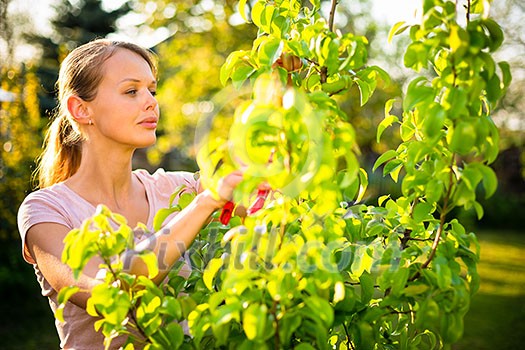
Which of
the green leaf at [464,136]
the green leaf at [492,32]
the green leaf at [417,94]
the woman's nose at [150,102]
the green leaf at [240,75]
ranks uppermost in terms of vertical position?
the green leaf at [492,32]

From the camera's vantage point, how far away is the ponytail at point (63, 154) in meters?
2.13

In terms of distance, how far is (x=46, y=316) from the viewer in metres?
5.95

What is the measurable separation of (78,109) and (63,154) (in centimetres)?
19

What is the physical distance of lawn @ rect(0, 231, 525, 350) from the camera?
5422mm

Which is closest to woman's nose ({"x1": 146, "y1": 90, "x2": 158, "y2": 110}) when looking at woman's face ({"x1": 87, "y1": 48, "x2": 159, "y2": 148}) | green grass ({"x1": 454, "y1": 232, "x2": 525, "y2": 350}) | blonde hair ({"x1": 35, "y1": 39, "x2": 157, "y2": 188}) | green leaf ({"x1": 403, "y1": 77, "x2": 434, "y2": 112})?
woman's face ({"x1": 87, "y1": 48, "x2": 159, "y2": 148})

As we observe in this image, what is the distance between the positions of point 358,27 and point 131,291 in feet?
41.0

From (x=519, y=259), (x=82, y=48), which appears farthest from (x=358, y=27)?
(x=82, y=48)

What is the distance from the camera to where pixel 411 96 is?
119cm

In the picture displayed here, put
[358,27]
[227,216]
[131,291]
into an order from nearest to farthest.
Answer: [131,291] < [227,216] < [358,27]

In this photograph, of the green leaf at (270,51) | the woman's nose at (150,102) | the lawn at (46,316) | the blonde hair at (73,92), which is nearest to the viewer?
the green leaf at (270,51)

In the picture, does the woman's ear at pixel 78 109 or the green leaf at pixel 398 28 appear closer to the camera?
the green leaf at pixel 398 28

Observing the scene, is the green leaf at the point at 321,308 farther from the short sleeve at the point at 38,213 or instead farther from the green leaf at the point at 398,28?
the short sleeve at the point at 38,213

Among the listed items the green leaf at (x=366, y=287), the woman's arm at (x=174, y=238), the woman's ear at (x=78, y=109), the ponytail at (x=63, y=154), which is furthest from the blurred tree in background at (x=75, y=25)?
the green leaf at (x=366, y=287)

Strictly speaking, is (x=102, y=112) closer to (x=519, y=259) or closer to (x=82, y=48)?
(x=82, y=48)
